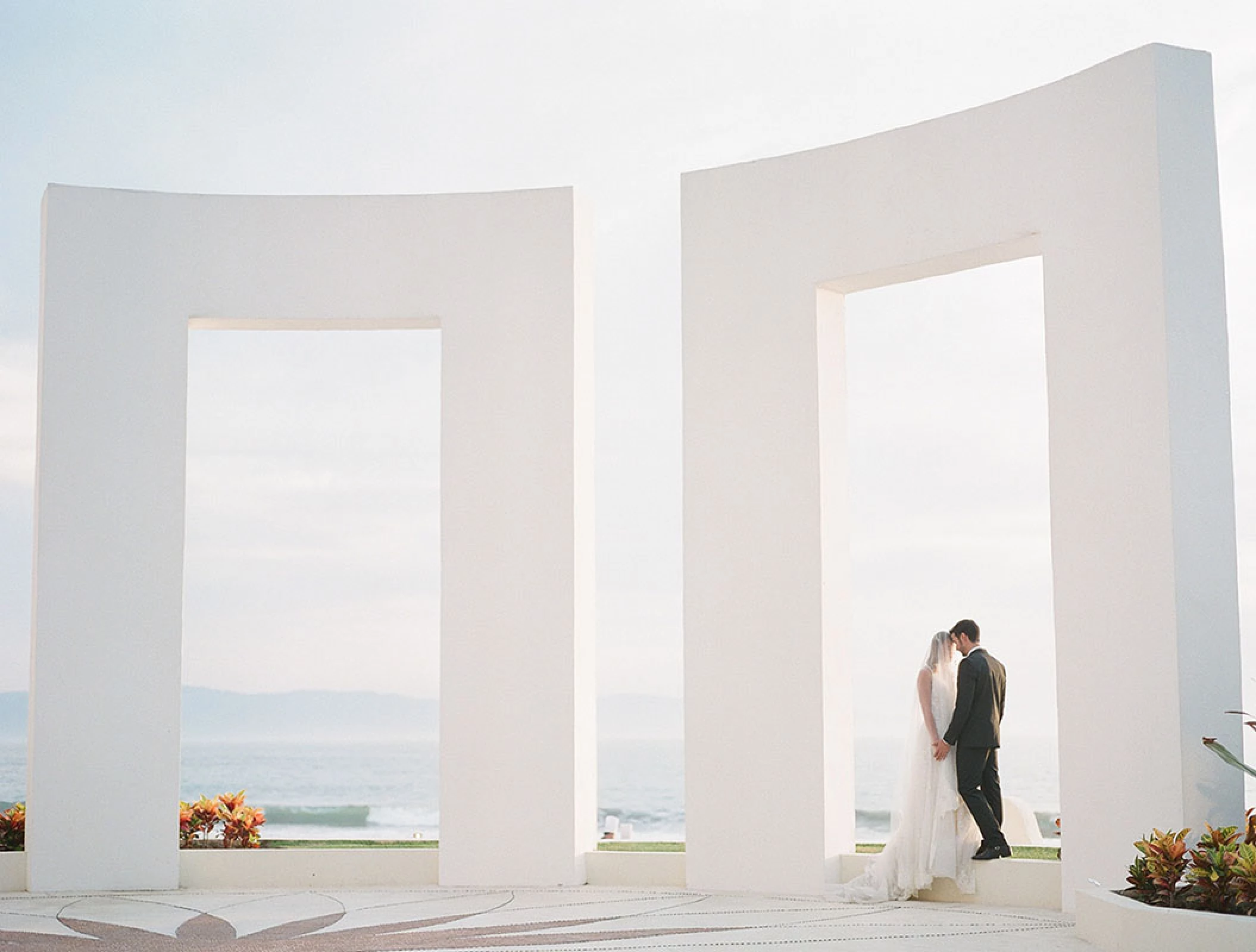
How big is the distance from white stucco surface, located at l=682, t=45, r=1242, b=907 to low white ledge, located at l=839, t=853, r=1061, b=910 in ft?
1.19

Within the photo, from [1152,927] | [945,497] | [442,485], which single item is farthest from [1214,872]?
[945,497]

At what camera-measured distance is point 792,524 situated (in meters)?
9.21

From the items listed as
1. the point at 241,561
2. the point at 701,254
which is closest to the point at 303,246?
the point at 701,254

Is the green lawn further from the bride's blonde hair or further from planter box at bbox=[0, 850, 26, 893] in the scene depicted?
planter box at bbox=[0, 850, 26, 893]

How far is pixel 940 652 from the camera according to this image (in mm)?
8992

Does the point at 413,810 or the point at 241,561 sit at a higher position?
the point at 241,561

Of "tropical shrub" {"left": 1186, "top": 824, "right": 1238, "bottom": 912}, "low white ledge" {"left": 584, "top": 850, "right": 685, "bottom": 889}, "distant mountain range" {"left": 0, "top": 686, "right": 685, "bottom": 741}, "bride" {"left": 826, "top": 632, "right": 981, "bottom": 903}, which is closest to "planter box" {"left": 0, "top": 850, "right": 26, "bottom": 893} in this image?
"low white ledge" {"left": 584, "top": 850, "right": 685, "bottom": 889}

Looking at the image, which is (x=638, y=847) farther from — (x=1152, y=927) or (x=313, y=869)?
(x=1152, y=927)

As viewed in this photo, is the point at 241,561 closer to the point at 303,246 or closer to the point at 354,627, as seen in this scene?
the point at 354,627

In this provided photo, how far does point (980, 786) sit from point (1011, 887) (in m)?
0.58

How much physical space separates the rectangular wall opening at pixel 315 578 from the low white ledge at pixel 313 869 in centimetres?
2378

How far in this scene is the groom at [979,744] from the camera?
28.1 ft

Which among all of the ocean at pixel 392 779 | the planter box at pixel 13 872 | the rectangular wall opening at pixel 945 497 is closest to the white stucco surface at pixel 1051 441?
the planter box at pixel 13 872

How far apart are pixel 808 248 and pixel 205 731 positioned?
35.5 m
